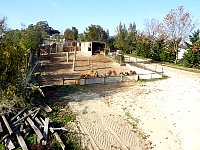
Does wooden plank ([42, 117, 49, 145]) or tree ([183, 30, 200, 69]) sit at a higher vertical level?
tree ([183, 30, 200, 69])

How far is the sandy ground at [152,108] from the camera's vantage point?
16.0 m

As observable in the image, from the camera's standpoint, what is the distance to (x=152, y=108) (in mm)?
20250

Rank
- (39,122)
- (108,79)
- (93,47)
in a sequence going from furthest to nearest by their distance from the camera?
(93,47)
(108,79)
(39,122)

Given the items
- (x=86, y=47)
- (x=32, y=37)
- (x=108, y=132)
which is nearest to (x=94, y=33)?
(x=86, y=47)

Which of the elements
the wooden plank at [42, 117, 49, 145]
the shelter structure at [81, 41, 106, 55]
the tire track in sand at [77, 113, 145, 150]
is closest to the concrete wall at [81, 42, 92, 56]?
the shelter structure at [81, 41, 106, 55]

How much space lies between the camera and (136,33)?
6625 cm

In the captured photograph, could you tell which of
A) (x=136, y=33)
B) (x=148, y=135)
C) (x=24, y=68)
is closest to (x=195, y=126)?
(x=148, y=135)

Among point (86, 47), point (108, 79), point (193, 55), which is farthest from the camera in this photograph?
point (86, 47)

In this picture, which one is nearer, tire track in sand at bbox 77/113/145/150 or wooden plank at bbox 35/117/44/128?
tire track in sand at bbox 77/113/145/150

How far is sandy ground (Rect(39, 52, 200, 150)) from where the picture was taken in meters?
16.0

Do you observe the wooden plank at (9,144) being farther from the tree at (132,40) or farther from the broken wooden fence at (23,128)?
the tree at (132,40)

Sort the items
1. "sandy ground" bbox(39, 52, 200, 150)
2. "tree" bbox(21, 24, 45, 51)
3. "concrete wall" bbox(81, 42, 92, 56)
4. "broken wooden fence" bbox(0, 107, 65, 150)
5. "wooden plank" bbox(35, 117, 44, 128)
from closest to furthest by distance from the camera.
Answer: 1. "broken wooden fence" bbox(0, 107, 65, 150)
2. "wooden plank" bbox(35, 117, 44, 128)
3. "sandy ground" bbox(39, 52, 200, 150)
4. "tree" bbox(21, 24, 45, 51)
5. "concrete wall" bbox(81, 42, 92, 56)

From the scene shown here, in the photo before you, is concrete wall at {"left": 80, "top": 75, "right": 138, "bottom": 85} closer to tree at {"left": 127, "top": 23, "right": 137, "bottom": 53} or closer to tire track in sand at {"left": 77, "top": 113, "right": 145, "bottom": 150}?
tire track in sand at {"left": 77, "top": 113, "right": 145, "bottom": 150}

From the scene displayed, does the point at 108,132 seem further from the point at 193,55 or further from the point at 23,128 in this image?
the point at 193,55
